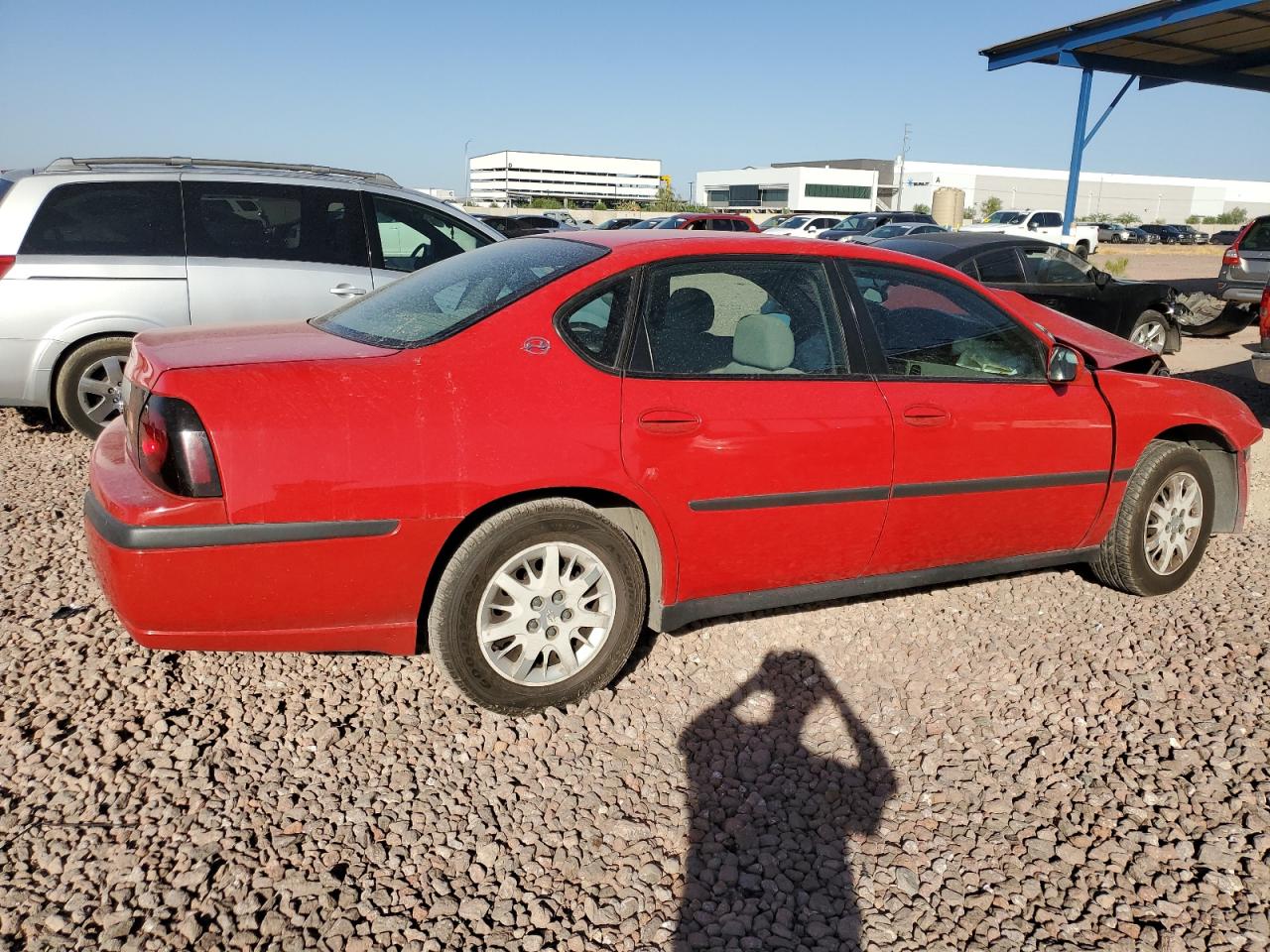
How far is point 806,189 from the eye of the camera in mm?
96188

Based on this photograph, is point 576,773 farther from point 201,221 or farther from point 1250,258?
point 1250,258

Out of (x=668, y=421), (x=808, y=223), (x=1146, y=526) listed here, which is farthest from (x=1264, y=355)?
(x=808, y=223)

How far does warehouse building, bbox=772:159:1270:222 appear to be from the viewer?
93062mm

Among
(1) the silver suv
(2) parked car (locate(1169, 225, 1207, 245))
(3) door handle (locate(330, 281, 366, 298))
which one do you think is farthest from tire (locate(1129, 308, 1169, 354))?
(2) parked car (locate(1169, 225, 1207, 245))

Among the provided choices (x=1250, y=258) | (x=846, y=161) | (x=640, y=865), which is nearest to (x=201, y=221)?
(x=640, y=865)

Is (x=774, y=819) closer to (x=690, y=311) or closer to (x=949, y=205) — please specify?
(x=690, y=311)

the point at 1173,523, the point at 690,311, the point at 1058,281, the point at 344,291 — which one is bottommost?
the point at 1173,523

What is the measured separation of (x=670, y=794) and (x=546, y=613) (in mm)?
693

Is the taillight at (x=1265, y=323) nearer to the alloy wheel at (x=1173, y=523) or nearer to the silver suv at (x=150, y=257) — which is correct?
the alloy wheel at (x=1173, y=523)

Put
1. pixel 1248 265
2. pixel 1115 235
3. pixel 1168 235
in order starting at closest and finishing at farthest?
pixel 1248 265, pixel 1115 235, pixel 1168 235

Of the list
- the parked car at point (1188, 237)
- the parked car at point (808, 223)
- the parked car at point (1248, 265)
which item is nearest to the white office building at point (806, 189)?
the parked car at point (1188, 237)

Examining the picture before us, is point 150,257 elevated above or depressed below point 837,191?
below

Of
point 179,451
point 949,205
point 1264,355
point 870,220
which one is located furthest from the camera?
point 949,205

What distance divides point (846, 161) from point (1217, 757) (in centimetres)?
11688
